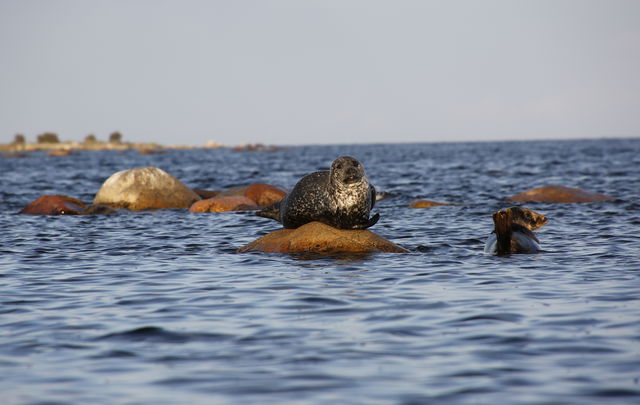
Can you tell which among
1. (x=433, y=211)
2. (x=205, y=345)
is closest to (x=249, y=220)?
(x=433, y=211)

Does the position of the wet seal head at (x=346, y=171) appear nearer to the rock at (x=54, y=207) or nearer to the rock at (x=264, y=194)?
the rock at (x=264, y=194)

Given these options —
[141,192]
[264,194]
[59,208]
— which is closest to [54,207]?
[59,208]

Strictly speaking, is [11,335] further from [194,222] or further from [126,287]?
[194,222]

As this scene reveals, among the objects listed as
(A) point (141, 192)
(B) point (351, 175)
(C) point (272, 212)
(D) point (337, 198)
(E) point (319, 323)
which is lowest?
(E) point (319, 323)

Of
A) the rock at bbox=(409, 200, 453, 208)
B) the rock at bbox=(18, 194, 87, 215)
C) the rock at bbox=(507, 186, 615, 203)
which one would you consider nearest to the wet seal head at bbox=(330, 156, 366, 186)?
the rock at bbox=(409, 200, 453, 208)

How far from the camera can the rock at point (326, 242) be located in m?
12.5

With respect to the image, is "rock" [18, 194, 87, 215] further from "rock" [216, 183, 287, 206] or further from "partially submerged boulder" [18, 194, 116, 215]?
"rock" [216, 183, 287, 206]

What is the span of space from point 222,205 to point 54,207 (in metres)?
4.33

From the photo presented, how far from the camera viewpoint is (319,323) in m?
7.71

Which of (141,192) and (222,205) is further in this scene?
(141,192)

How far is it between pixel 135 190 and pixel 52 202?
229cm

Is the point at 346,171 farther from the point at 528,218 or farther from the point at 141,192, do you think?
the point at 141,192

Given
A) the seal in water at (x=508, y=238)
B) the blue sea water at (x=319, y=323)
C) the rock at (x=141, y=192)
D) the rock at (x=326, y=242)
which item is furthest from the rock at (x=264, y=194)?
the seal in water at (x=508, y=238)

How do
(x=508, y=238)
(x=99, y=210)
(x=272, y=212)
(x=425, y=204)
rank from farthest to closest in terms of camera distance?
(x=425, y=204) < (x=99, y=210) < (x=272, y=212) < (x=508, y=238)
